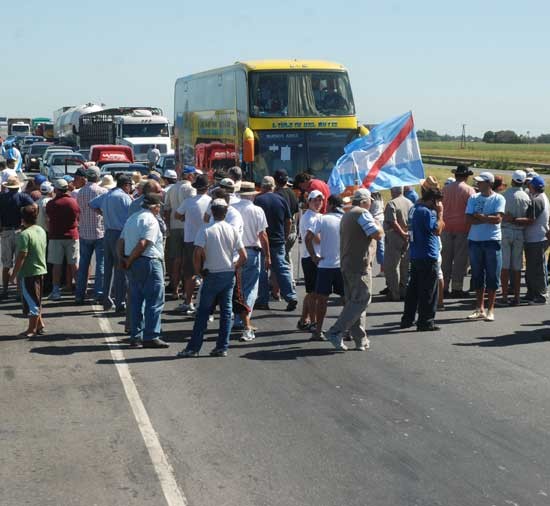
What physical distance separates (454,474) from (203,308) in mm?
4680

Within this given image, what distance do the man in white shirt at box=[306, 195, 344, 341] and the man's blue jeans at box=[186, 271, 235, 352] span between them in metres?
1.31

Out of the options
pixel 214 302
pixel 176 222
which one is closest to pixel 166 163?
pixel 176 222

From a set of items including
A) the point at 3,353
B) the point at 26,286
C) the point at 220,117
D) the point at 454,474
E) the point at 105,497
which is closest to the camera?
the point at 105,497

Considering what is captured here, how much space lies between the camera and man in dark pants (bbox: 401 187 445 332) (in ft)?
43.4

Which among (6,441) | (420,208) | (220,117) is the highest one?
(220,117)

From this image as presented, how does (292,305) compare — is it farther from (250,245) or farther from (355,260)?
(355,260)

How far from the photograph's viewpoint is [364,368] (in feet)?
36.3

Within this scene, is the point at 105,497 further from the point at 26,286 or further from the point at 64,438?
the point at 26,286

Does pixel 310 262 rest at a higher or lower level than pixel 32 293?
higher

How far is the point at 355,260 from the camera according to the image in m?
11.8

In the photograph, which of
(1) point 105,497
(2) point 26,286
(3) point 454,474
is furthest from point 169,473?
(2) point 26,286

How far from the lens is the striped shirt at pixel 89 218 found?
15531 mm

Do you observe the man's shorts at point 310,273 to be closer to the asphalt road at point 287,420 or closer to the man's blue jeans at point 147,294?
the asphalt road at point 287,420

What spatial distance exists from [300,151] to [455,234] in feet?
29.0
